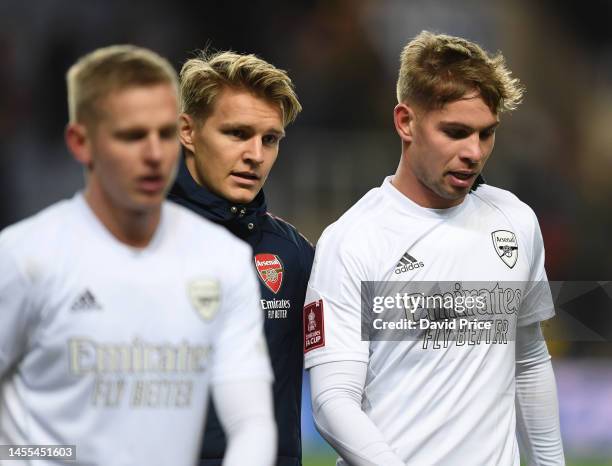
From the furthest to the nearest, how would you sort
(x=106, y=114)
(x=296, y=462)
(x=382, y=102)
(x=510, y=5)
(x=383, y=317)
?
(x=510, y=5) < (x=382, y=102) < (x=296, y=462) < (x=383, y=317) < (x=106, y=114)

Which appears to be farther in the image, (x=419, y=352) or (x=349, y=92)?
(x=349, y=92)

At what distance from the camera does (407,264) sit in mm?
4168

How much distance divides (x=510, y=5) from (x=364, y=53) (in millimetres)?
2059

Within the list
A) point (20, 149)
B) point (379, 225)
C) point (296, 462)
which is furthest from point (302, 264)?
point (20, 149)

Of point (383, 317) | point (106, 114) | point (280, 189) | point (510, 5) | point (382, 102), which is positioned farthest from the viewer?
point (510, 5)

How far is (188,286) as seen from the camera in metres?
3.05

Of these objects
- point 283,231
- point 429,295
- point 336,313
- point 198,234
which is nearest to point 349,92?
point 283,231

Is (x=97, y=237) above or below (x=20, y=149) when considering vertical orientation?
below

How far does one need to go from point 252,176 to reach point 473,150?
872 millimetres

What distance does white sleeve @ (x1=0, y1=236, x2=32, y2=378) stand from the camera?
9.36 ft

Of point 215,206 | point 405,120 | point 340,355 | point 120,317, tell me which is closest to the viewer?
point 120,317

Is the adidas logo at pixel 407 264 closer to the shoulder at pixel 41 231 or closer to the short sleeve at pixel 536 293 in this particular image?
the short sleeve at pixel 536 293

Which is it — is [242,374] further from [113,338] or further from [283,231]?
[283,231]

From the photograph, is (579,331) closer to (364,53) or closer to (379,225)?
(364,53)
